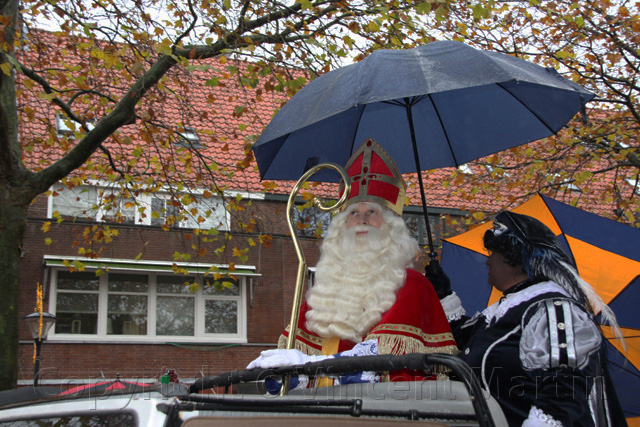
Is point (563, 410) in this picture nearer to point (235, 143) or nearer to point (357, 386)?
point (357, 386)

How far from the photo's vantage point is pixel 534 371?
8.64 feet

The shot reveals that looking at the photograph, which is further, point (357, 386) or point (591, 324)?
point (591, 324)

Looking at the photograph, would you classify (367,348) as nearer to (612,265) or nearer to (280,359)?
(280,359)

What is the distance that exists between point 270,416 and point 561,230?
3.22m

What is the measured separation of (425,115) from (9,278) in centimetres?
482

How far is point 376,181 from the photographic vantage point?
3803 mm

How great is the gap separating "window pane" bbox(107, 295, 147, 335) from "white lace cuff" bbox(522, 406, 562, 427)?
16.5 metres

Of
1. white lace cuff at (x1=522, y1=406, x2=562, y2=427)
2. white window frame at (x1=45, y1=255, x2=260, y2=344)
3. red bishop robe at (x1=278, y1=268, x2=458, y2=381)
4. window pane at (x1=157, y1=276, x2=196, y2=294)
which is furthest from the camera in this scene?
window pane at (x1=157, y1=276, x2=196, y2=294)

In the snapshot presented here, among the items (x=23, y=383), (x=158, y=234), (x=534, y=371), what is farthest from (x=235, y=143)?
(x=534, y=371)

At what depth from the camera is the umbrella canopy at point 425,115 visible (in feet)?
10.5

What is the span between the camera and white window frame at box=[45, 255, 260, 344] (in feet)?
55.7

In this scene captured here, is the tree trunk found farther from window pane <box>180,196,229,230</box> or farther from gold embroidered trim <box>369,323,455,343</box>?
gold embroidered trim <box>369,323,455,343</box>

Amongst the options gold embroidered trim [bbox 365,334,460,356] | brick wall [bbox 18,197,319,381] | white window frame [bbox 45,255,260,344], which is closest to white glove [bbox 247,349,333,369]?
gold embroidered trim [bbox 365,334,460,356]

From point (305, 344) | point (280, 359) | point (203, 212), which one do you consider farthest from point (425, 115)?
point (203, 212)
